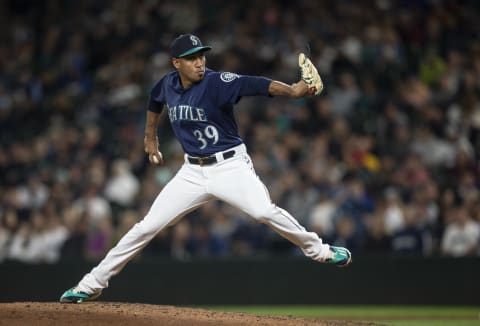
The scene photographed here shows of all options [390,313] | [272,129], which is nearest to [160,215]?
[390,313]

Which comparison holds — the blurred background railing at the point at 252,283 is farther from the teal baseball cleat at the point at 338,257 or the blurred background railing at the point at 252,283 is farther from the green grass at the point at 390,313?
the teal baseball cleat at the point at 338,257

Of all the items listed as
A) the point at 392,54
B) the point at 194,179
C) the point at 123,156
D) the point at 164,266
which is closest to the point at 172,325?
the point at 194,179

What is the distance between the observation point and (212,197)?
7.20 meters

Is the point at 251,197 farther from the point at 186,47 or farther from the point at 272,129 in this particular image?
the point at 272,129

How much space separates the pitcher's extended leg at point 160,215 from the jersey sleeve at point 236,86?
68 cm

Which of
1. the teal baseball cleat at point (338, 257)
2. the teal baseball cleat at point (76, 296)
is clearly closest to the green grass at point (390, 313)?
the teal baseball cleat at point (338, 257)

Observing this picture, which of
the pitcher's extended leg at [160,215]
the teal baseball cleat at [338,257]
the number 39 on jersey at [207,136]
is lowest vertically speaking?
the teal baseball cleat at [338,257]

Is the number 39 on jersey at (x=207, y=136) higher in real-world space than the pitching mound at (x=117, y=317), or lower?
higher

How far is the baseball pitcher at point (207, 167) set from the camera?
7043 mm

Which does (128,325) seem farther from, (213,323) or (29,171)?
(29,171)

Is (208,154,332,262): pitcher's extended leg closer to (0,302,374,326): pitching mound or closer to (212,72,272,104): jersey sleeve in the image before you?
(212,72,272,104): jersey sleeve

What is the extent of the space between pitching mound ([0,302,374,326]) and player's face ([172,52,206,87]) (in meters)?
1.93

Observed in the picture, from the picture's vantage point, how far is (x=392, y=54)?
13.7 m

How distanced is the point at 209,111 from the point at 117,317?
1.80 metres
